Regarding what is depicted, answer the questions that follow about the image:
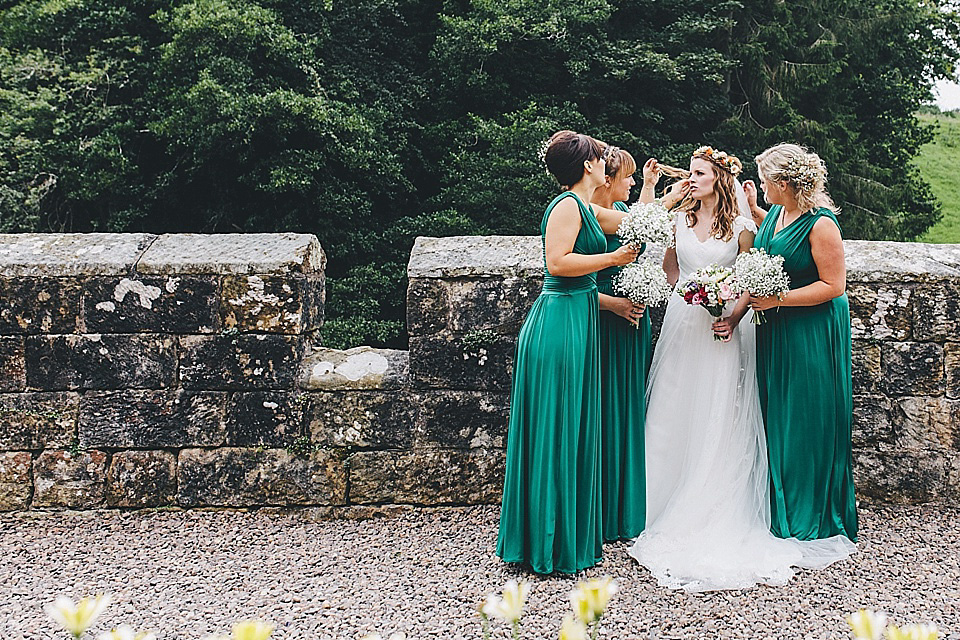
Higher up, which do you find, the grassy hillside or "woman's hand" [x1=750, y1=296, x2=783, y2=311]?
the grassy hillside

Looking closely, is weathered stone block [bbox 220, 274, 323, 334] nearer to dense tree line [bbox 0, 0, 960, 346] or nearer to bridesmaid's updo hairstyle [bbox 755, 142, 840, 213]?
bridesmaid's updo hairstyle [bbox 755, 142, 840, 213]

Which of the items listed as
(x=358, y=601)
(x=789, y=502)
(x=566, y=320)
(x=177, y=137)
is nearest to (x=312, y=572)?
(x=358, y=601)

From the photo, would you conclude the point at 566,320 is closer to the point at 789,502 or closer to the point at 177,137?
the point at 789,502

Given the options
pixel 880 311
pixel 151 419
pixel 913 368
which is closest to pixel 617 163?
pixel 880 311

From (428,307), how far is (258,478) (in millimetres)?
1162

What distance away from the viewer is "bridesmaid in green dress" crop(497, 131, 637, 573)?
11.6ft

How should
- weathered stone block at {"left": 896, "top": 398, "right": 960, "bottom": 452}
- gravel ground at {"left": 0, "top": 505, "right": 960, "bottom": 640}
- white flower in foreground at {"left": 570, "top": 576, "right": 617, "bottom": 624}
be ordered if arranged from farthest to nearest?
1. weathered stone block at {"left": 896, "top": 398, "right": 960, "bottom": 452}
2. gravel ground at {"left": 0, "top": 505, "right": 960, "bottom": 640}
3. white flower in foreground at {"left": 570, "top": 576, "right": 617, "bottom": 624}

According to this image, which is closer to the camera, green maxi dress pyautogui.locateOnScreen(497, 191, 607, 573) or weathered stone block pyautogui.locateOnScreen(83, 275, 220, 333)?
green maxi dress pyautogui.locateOnScreen(497, 191, 607, 573)

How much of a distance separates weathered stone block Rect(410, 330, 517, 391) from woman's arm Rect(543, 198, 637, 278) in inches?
28.9

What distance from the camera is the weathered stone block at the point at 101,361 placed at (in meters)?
4.11

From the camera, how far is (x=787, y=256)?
376 cm

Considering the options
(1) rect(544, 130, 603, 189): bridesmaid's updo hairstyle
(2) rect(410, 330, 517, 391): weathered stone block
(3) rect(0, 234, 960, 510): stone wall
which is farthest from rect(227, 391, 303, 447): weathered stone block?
(1) rect(544, 130, 603, 189): bridesmaid's updo hairstyle

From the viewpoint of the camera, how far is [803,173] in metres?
3.70

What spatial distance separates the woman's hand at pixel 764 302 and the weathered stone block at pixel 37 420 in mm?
3115
